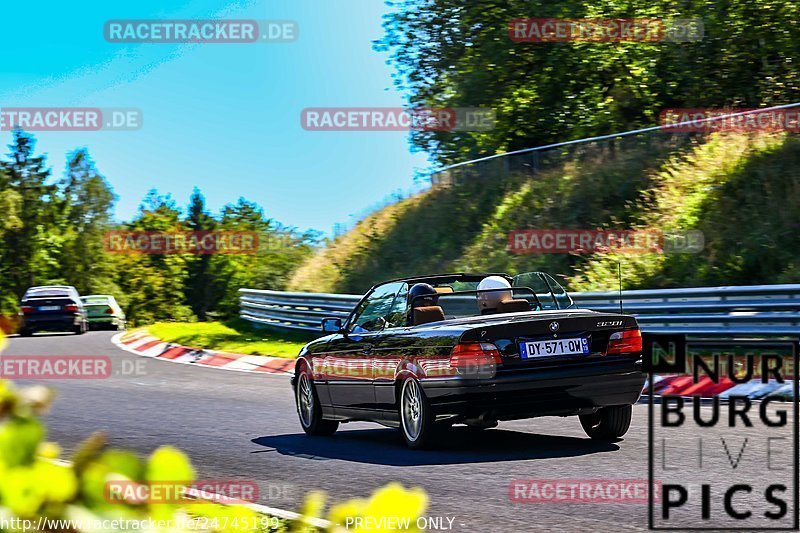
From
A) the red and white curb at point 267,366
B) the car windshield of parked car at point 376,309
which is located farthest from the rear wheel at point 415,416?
the red and white curb at point 267,366

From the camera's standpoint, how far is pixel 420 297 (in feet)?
31.8

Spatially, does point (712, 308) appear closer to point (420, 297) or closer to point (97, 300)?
point (420, 297)

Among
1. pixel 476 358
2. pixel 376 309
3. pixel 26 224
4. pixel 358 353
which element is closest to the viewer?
pixel 476 358

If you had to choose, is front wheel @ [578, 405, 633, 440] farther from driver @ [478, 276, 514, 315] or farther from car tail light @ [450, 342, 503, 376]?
car tail light @ [450, 342, 503, 376]

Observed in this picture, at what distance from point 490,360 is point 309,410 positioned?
3.11 meters

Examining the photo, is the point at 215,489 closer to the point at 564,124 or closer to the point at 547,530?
the point at 547,530

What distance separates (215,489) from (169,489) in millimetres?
6402

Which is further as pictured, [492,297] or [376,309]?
[376,309]

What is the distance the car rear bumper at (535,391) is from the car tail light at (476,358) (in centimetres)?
8

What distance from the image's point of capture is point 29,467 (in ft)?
3.89

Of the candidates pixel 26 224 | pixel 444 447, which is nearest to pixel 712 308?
pixel 444 447

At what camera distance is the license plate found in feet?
28.1

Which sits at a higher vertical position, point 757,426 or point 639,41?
point 639,41

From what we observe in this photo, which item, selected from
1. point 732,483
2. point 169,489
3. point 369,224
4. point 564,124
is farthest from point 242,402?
point 369,224
